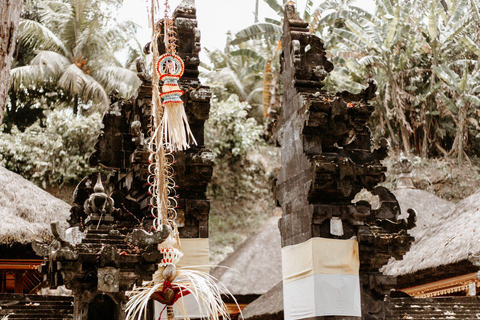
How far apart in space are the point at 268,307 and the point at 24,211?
5219 mm

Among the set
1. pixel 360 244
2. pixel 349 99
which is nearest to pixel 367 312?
pixel 360 244

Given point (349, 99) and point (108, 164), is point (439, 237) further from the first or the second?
point (108, 164)

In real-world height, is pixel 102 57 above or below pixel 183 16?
above

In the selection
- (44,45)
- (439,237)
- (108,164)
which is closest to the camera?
(108,164)

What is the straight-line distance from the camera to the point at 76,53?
22969mm

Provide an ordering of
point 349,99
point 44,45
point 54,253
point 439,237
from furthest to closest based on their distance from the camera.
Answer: point 44,45
point 439,237
point 349,99
point 54,253

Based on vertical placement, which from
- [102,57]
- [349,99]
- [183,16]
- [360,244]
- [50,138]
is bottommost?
[360,244]

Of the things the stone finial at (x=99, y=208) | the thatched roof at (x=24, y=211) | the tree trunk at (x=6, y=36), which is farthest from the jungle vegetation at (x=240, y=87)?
the tree trunk at (x=6, y=36)

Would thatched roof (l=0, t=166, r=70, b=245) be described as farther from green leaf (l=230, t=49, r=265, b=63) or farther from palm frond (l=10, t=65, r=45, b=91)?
green leaf (l=230, t=49, r=265, b=63)

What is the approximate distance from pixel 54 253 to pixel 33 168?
15468mm

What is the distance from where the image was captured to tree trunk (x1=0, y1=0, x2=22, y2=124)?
9.66 ft

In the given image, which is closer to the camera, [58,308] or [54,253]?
[54,253]

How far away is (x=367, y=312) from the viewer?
31.2 feet

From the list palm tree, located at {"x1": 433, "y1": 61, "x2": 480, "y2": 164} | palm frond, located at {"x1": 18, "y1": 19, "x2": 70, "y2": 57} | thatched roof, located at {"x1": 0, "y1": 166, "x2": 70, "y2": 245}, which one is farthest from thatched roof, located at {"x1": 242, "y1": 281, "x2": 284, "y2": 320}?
palm frond, located at {"x1": 18, "y1": 19, "x2": 70, "y2": 57}
